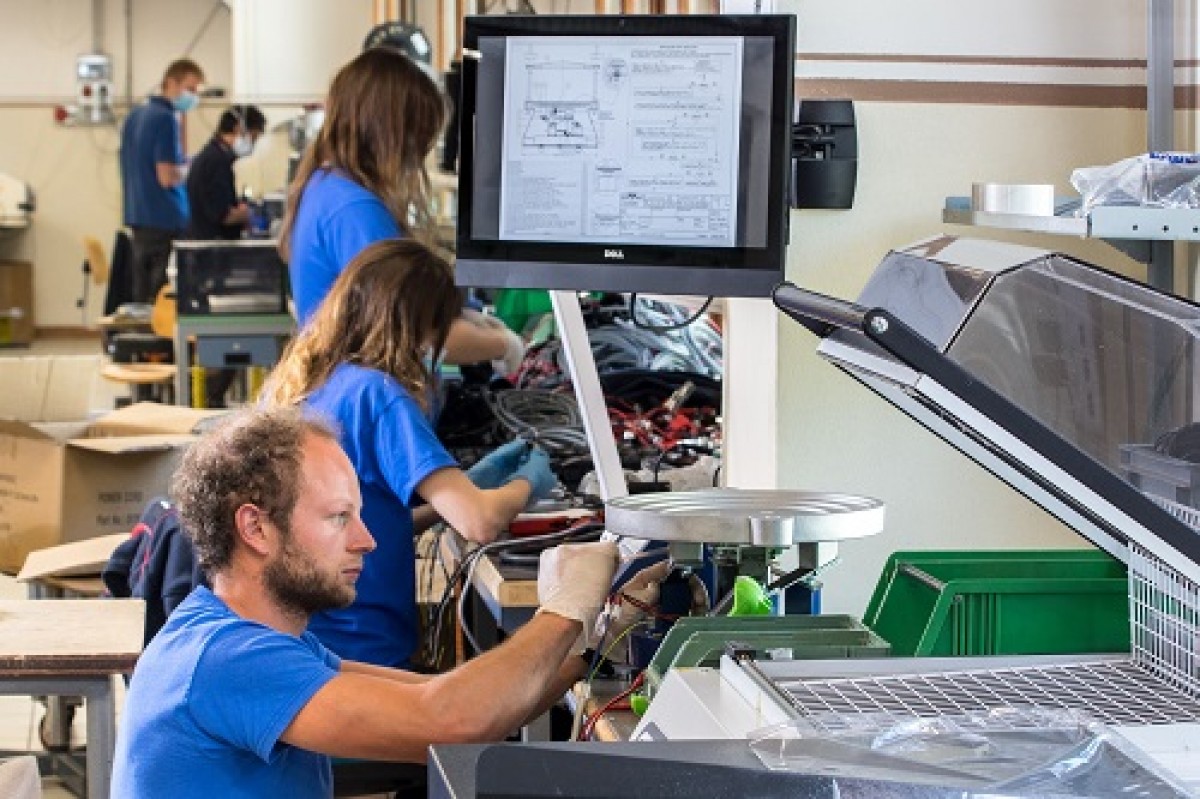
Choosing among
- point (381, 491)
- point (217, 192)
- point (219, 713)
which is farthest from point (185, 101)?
point (219, 713)

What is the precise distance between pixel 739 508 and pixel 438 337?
1.28m

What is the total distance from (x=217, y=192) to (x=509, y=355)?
21.8ft

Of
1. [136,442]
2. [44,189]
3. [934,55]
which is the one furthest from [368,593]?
[44,189]

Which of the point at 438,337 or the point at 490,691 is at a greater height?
the point at 438,337

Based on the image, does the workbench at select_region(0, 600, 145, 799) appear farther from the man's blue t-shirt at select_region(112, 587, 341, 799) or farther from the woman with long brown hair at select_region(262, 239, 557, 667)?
the man's blue t-shirt at select_region(112, 587, 341, 799)

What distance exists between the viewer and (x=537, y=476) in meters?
3.40

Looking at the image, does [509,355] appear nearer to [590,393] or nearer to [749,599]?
[590,393]

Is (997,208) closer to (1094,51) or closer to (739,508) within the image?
(739,508)

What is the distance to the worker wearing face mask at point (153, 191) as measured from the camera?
484 inches

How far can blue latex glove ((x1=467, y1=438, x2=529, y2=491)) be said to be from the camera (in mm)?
3465

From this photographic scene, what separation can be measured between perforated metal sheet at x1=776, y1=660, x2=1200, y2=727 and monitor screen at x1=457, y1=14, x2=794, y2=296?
947 mm

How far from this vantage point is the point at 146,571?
3295 millimetres

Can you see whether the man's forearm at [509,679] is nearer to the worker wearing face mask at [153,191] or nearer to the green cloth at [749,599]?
the green cloth at [749,599]

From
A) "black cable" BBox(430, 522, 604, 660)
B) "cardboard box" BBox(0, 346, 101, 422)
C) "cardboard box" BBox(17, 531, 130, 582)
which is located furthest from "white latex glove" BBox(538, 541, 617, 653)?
"cardboard box" BBox(0, 346, 101, 422)
